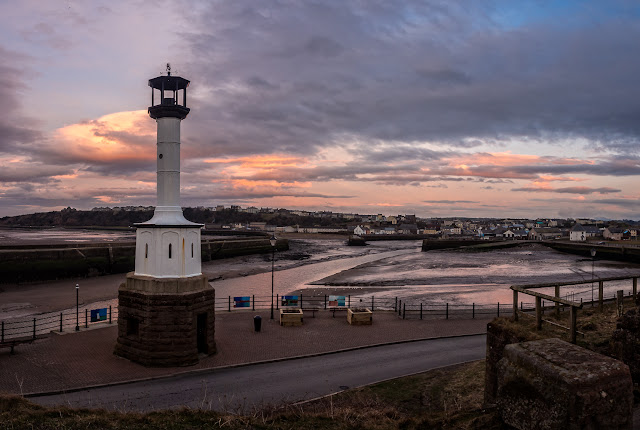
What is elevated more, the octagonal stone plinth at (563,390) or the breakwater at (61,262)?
the octagonal stone plinth at (563,390)

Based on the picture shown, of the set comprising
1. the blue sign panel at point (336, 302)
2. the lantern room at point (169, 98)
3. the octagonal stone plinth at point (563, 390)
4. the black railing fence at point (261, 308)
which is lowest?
the black railing fence at point (261, 308)

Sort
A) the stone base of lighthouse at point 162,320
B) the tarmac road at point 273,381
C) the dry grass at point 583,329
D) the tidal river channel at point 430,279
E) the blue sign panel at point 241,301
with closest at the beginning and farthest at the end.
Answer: the dry grass at point 583,329
the tarmac road at point 273,381
the stone base of lighthouse at point 162,320
the blue sign panel at point 241,301
the tidal river channel at point 430,279

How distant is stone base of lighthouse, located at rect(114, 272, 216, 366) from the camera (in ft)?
45.5

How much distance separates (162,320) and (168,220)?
11.1ft

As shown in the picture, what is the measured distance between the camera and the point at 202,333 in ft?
49.5

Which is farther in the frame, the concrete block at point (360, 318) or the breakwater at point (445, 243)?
the breakwater at point (445, 243)

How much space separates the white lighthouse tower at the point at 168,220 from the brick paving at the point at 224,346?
315 cm

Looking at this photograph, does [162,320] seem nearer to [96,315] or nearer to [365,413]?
[96,315]

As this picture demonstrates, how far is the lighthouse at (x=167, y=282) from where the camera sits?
13.9 metres

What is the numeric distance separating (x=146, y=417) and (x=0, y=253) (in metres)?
42.3

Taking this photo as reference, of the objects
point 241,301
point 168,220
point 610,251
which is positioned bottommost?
point 610,251

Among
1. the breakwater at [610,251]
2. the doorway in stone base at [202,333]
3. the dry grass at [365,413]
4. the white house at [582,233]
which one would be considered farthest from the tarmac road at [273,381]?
the white house at [582,233]

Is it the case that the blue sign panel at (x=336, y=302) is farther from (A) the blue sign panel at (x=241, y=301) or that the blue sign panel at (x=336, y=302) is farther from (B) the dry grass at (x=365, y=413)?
(B) the dry grass at (x=365, y=413)

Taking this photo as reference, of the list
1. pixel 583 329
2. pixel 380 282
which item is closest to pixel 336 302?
pixel 583 329
